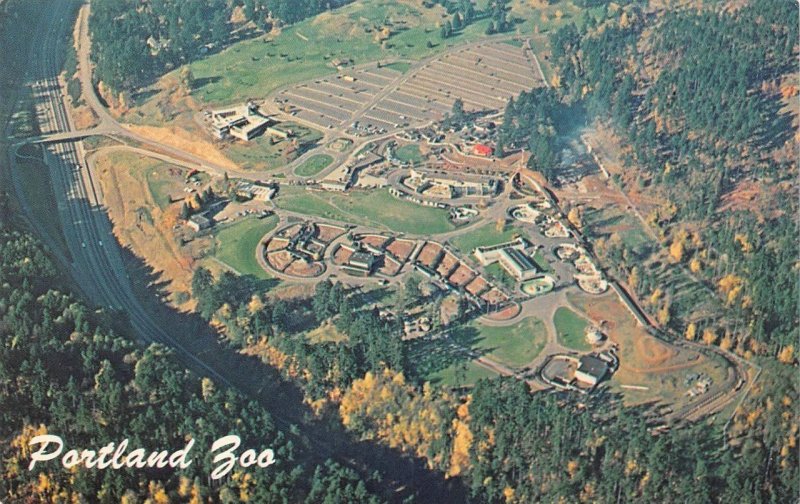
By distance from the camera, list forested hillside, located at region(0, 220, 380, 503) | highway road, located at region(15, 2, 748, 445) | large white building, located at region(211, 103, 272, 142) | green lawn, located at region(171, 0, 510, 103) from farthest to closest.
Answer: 1. green lawn, located at region(171, 0, 510, 103)
2. large white building, located at region(211, 103, 272, 142)
3. highway road, located at region(15, 2, 748, 445)
4. forested hillside, located at region(0, 220, 380, 503)

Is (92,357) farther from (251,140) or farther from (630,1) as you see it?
(630,1)

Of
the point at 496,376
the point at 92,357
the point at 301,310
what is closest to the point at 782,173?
the point at 496,376

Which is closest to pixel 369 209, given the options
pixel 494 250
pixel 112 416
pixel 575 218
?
pixel 494 250

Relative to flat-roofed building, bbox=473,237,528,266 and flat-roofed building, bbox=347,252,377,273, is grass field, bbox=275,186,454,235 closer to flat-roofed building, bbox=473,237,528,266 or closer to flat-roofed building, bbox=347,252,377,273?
flat-roofed building, bbox=473,237,528,266

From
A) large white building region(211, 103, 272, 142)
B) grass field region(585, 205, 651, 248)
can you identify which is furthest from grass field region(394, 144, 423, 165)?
grass field region(585, 205, 651, 248)

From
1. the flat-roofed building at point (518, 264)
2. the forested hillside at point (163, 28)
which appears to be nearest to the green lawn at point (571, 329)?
the flat-roofed building at point (518, 264)

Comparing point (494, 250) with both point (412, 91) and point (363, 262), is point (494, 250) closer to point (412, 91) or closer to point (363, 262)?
point (363, 262)
